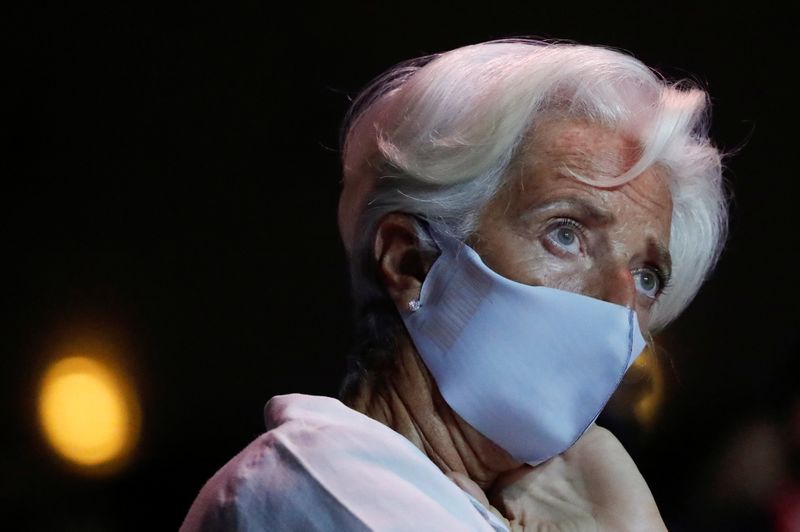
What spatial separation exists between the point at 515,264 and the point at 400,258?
128 millimetres

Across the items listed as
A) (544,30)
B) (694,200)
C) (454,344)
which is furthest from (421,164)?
(544,30)

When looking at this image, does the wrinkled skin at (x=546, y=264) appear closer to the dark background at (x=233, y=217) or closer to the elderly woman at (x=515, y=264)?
the elderly woman at (x=515, y=264)

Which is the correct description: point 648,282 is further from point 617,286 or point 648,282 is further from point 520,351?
point 520,351

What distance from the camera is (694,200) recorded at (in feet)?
4.70

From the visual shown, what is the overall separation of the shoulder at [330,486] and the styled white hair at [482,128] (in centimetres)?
30

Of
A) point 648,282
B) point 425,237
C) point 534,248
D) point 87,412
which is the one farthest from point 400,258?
point 87,412

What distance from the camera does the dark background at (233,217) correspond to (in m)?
1.47

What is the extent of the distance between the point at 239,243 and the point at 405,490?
2.09ft

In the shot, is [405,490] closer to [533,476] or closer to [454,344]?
[454,344]

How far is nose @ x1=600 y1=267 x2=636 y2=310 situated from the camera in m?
1.25

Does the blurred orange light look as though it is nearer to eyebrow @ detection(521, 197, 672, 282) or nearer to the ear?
the ear

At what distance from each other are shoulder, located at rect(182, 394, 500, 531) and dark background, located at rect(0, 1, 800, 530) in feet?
1.37

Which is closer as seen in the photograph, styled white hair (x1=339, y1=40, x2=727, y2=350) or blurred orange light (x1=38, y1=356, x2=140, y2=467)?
styled white hair (x1=339, y1=40, x2=727, y2=350)

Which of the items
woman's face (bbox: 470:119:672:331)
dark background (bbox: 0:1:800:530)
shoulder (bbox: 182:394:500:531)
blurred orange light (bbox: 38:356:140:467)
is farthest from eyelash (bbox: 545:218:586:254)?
blurred orange light (bbox: 38:356:140:467)
